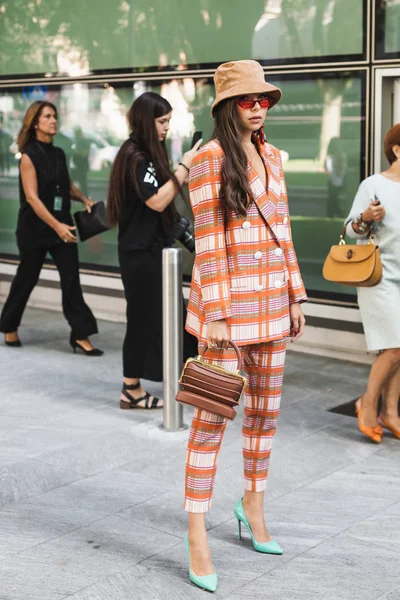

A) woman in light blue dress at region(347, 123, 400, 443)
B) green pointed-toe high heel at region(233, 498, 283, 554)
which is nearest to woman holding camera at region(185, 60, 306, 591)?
green pointed-toe high heel at region(233, 498, 283, 554)

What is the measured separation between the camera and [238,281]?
3.98m

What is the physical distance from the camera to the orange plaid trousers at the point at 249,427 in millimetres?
4020

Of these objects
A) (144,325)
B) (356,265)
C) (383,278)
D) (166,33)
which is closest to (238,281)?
(356,265)

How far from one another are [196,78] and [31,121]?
65.6 inches

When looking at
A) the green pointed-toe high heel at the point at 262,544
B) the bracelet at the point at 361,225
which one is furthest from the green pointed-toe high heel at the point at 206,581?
the bracelet at the point at 361,225

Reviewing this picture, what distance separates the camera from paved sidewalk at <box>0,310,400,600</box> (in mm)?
4090

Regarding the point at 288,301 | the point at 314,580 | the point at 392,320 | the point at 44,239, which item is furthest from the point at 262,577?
the point at 44,239

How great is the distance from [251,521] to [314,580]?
43cm

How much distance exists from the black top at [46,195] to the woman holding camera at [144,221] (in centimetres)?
196

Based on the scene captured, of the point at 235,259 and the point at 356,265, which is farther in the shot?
the point at 356,265

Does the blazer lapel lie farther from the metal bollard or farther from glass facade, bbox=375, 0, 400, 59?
glass facade, bbox=375, 0, 400, 59

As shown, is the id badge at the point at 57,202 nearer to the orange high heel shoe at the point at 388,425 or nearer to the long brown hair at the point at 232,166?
the orange high heel shoe at the point at 388,425

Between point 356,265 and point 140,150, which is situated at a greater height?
point 140,150

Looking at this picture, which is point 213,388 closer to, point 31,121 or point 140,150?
point 140,150
